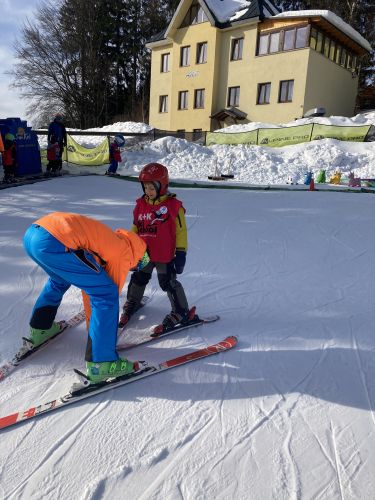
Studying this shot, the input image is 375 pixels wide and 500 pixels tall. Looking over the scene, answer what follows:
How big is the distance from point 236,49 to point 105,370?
87.0ft

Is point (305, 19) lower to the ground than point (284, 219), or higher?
higher

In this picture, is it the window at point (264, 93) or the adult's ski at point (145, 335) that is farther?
the window at point (264, 93)

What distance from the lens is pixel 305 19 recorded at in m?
21.4

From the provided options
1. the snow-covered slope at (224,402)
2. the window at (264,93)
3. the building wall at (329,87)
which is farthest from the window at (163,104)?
the snow-covered slope at (224,402)

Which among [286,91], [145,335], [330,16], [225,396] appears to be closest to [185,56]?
[286,91]

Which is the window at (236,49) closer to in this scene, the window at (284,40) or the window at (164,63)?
the window at (284,40)

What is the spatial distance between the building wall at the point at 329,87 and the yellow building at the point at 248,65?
5 cm

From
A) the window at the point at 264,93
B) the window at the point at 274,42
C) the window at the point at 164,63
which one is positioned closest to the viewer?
the window at the point at 274,42

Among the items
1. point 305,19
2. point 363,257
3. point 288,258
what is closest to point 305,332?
point 288,258

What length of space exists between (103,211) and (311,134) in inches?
499

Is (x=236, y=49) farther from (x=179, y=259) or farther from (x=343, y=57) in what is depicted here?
(x=179, y=259)

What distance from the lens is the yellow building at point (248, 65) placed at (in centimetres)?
2217

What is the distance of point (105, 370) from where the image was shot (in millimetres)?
2475

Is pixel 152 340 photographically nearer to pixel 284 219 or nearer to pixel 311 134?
pixel 284 219
